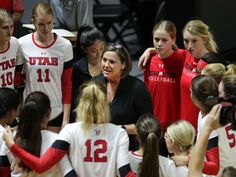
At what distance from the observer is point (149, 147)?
3963mm

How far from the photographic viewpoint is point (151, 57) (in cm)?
541

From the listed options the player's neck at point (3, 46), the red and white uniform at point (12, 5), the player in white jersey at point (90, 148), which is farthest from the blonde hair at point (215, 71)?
the red and white uniform at point (12, 5)

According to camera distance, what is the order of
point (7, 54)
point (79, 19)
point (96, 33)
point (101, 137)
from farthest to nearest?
point (79, 19) < point (96, 33) < point (7, 54) < point (101, 137)

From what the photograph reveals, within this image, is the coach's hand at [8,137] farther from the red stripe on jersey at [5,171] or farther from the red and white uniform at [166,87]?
the red and white uniform at [166,87]

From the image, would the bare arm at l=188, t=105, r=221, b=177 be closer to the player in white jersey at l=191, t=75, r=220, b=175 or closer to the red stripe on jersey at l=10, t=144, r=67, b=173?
the player in white jersey at l=191, t=75, r=220, b=175

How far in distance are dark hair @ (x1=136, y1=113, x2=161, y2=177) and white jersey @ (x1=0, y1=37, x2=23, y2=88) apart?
139cm

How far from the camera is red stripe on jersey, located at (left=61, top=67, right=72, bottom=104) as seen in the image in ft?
17.0

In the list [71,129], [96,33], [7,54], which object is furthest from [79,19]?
[71,129]

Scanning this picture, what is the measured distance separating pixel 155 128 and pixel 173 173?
0.30 meters

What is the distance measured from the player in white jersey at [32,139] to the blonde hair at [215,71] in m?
1.30

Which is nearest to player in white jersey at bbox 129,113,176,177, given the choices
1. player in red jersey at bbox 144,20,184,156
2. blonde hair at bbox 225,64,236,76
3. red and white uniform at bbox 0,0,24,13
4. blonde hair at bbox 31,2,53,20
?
blonde hair at bbox 225,64,236,76

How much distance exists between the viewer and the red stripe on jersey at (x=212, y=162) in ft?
13.4

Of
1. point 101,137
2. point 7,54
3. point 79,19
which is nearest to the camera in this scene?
point 101,137

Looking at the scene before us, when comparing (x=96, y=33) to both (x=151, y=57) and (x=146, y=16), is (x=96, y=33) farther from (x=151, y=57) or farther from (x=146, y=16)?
(x=146, y=16)
